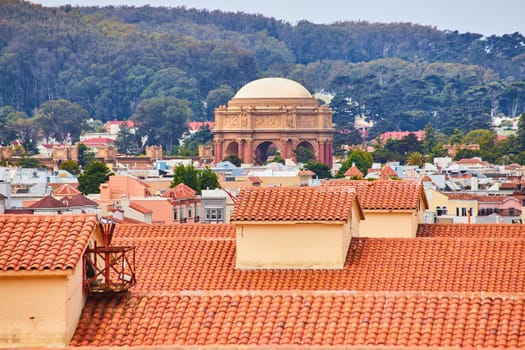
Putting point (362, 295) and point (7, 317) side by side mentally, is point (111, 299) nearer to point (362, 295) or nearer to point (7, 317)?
point (7, 317)

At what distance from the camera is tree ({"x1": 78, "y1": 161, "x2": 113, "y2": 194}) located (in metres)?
100

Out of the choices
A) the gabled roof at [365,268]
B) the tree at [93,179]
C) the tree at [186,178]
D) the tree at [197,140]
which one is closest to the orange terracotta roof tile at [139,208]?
the tree at [186,178]

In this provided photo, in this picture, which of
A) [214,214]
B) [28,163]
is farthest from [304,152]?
[214,214]

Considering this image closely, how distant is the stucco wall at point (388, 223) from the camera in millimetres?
28328

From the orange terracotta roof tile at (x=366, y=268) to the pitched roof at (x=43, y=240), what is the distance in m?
3.28

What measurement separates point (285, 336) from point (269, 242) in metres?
5.96

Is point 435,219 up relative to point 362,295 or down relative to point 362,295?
down

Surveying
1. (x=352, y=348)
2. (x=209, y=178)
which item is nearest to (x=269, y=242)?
(x=352, y=348)

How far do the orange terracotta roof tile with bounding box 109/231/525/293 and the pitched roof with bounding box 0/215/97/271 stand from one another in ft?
10.7

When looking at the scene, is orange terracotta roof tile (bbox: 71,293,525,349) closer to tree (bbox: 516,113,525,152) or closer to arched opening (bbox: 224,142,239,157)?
arched opening (bbox: 224,142,239,157)

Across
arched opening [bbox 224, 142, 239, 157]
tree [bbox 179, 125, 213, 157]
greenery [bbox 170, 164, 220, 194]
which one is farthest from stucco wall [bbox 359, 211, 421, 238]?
tree [bbox 179, 125, 213, 157]

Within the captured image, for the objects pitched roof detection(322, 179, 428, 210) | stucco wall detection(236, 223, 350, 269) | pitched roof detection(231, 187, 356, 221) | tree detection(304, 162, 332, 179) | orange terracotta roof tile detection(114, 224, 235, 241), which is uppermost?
pitched roof detection(231, 187, 356, 221)

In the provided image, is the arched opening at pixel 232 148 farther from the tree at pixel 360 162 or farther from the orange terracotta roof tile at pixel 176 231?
the orange terracotta roof tile at pixel 176 231

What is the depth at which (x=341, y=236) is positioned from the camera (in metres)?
23.0
